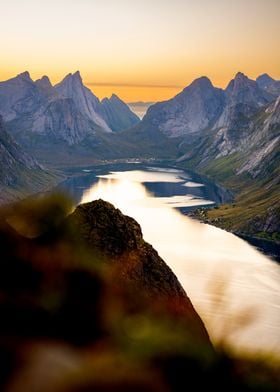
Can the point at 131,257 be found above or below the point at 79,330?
below

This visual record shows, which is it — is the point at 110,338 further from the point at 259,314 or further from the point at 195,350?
the point at 259,314

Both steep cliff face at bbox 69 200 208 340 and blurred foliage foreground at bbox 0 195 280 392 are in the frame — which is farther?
steep cliff face at bbox 69 200 208 340

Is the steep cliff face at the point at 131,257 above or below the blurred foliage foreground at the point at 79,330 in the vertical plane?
below

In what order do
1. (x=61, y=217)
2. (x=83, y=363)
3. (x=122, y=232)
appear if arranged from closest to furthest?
(x=83, y=363)
(x=61, y=217)
(x=122, y=232)

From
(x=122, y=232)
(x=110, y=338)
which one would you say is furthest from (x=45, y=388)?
(x=122, y=232)

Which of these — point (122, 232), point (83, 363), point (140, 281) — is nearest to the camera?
point (83, 363)

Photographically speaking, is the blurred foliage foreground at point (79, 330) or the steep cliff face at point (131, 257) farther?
the steep cliff face at point (131, 257)

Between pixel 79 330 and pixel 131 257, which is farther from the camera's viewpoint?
pixel 131 257

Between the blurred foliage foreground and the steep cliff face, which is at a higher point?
the blurred foliage foreground
